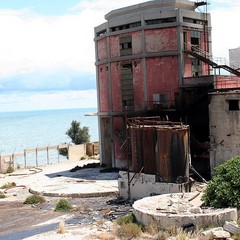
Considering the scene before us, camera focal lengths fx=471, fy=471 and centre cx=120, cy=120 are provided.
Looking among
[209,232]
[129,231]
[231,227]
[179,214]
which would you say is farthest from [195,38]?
[209,232]

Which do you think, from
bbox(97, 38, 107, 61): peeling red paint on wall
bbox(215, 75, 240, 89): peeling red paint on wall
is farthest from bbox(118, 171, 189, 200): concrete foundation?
bbox(97, 38, 107, 61): peeling red paint on wall

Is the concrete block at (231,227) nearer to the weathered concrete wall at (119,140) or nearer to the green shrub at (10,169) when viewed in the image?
the weathered concrete wall at (119,140)

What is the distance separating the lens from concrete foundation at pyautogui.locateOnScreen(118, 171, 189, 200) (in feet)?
93.2

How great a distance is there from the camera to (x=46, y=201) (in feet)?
108

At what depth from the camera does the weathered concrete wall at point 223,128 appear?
36000 mm

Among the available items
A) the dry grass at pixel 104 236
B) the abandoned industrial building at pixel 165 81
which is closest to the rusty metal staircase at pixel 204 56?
the abandoned industrial building at pixel 165 81

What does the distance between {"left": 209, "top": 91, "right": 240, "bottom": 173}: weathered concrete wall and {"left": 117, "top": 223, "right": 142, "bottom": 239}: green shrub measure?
16133 mm

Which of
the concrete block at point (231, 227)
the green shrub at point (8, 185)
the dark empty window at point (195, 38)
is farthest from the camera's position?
the dark empty window at point (195, 38)

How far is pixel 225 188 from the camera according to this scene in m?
23.1

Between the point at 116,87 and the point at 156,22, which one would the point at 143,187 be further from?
the point at 156,22

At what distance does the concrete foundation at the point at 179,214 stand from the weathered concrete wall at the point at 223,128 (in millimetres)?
12625

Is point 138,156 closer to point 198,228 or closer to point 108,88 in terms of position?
point 198,228

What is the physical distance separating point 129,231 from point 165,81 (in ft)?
72.2

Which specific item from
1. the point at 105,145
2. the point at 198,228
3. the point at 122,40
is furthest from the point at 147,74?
the point at 198,228
